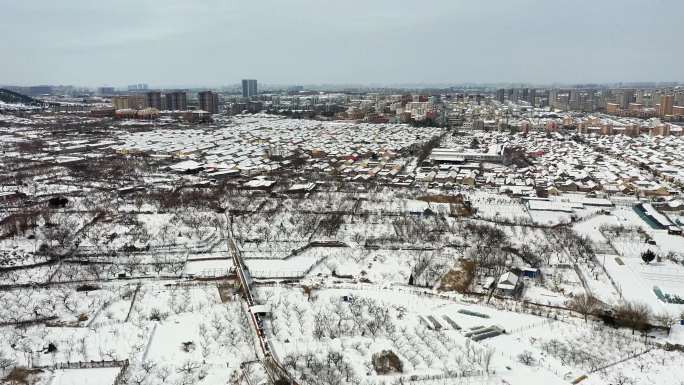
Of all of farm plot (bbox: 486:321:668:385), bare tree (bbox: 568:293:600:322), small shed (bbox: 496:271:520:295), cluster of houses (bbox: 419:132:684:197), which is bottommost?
farm plot (bbox: 486:321:668:385)

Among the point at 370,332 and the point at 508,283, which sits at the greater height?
the point at 508,283

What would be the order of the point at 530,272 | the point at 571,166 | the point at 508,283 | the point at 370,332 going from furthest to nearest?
the point at 571,166, the point at 530,272, the point at 508,283, the point at 370,332

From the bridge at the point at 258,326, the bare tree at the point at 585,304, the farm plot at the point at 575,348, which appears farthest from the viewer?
A: the bare tree at the point at 585,304

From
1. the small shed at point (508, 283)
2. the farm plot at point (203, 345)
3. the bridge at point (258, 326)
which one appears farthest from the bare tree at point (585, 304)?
the farm plot at point (203, 345)

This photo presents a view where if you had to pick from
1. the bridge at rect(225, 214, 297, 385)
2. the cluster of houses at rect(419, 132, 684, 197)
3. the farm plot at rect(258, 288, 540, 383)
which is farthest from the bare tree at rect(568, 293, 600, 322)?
the cluster of houses at rect(419, 132, 684, 197)

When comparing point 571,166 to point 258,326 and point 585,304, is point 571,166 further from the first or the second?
point 258,326

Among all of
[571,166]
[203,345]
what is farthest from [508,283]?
[571,166]

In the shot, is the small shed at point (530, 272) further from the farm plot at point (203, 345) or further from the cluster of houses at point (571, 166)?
the cluster of houses at point (571, 166)

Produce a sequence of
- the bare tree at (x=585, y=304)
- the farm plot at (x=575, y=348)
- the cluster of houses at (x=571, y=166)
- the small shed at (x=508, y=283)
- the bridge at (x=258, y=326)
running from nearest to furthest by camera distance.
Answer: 1. the bridge at (x=258, y=326)
2. the farm plot at (x=575, y=348)
3. the bare tree at (x=585, y=304)
4. the small shed at (x=508, y=283)
5. the cluster of houses at (x=571, y=166)

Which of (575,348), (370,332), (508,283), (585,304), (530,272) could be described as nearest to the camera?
(575,348)

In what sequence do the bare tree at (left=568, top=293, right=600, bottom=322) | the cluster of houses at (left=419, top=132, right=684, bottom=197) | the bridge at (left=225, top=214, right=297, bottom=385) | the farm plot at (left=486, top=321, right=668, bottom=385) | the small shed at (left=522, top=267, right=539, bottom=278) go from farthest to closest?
the cluster of houses at (left=419, top=132, right=684, bottom=197) < the small shed at (left=522, top=267, right=539, bottom=278) < the bare tree at (left=568, top=293, right=600, bottom=322) < the farm plot at (left=486, top=321, right=668, bottom=385) < the bridge at (left=225, top=214, right=297, bottom=385)

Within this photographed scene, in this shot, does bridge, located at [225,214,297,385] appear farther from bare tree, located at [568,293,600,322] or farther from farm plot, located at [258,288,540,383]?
bare tree, located at [568,293,600,322]

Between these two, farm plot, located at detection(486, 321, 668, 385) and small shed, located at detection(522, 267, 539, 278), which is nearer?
farm plot, located at detection(486, 321, 668, 385)

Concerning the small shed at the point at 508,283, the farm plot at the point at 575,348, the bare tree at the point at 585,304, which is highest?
the small shed at the point at 508,283
